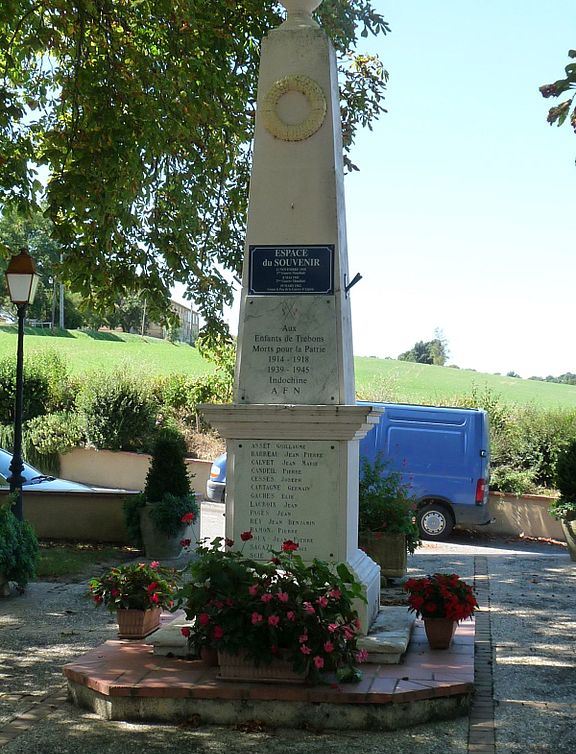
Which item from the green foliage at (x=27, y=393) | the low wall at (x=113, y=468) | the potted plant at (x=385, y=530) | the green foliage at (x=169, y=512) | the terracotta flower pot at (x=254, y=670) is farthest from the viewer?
the green foliage at (x=27, y=393)

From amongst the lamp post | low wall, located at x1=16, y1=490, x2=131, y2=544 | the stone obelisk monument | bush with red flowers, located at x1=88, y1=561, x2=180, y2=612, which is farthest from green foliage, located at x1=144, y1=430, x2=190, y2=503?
the stone obelisk monument

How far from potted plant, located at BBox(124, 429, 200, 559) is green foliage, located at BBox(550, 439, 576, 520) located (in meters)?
5.29

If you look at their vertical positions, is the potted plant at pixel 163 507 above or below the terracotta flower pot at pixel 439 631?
above

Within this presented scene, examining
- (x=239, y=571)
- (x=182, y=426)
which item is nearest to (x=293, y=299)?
(x=239, y=571)

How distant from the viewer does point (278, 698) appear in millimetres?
5559

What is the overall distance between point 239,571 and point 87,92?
20.9ft

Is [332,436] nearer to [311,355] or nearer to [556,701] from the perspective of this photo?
[311,355]

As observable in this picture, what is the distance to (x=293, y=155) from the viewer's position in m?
7.13

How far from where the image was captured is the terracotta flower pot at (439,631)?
21.7 feet

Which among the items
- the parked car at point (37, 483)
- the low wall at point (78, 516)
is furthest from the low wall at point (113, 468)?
the low wall at point (78, 516)

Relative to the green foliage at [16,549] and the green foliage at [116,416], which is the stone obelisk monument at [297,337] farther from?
the green foliage at [116,416]

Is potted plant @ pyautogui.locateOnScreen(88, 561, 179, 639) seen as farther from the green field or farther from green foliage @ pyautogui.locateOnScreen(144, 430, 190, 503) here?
the green field

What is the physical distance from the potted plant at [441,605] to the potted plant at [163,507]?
679cm

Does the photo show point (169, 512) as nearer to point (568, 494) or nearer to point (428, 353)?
point (568, 494)
